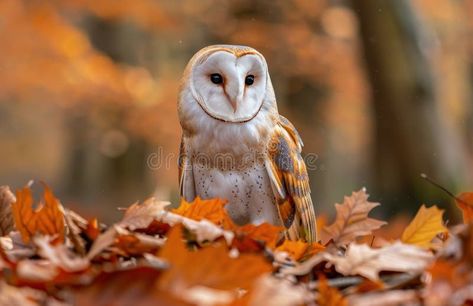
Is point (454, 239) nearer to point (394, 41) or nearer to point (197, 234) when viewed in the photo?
point (197, 234)

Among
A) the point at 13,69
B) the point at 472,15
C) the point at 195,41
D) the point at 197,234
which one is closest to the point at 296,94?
the point at 195,41

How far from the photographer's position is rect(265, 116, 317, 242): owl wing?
2.34 meters

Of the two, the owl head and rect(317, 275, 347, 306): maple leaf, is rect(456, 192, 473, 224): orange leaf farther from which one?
the owl head

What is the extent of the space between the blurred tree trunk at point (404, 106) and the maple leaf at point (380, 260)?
471 cm

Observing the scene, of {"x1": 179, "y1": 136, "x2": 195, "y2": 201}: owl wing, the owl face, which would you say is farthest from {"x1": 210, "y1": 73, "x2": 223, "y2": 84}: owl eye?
{"x1": 179, "y1": 136, "x2": 195, "y2": 201}: owl wing

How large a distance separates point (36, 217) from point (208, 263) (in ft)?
1.82

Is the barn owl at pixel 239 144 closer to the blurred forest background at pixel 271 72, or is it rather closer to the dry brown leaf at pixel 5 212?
the dry brown leaf at pixel 5 212

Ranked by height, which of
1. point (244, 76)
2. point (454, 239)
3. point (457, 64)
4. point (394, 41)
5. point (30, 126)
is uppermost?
point (30, 126)

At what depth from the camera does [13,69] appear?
8.91m

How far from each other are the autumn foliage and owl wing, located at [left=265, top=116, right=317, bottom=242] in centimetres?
67

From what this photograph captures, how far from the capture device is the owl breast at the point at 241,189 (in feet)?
7.50

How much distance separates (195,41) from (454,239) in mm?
11308

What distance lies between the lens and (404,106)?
233 inches

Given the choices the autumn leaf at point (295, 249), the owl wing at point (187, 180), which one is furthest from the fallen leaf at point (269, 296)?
the owl wing at point (187, 180)
